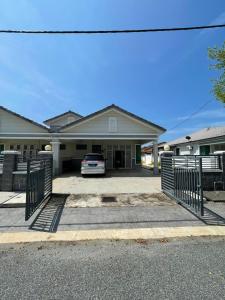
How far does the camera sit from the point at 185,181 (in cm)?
680

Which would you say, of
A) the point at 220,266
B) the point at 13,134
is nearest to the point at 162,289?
the point at 220,266

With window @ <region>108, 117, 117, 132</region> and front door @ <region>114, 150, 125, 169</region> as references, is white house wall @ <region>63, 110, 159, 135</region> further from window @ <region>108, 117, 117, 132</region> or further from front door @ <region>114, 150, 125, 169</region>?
front door @ <region>114, 150, 125, 169</region>

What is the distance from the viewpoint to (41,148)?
69.3 ft

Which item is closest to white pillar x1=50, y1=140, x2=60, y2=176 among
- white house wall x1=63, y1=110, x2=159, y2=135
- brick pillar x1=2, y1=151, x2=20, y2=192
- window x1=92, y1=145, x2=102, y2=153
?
white house wall x1=63, y1=110, x2=159, y2=135

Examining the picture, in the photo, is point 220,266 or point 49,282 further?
point 220,266

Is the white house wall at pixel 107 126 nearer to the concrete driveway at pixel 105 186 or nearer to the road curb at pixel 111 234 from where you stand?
the concrete driveway at pixel 105 186

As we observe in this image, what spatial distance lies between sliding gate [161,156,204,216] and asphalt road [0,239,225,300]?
1881mm

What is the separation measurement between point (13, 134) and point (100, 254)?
610 inches

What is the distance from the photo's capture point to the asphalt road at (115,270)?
2.63 m

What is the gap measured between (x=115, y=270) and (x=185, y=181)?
174 inches

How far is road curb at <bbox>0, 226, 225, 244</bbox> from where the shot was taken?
4332 mm

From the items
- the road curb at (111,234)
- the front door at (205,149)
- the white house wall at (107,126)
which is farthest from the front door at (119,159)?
the road curb at (111,234)

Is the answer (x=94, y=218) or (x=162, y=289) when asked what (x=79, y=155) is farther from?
(x=162, y=289)

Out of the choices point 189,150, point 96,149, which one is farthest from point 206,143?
point 96,149
